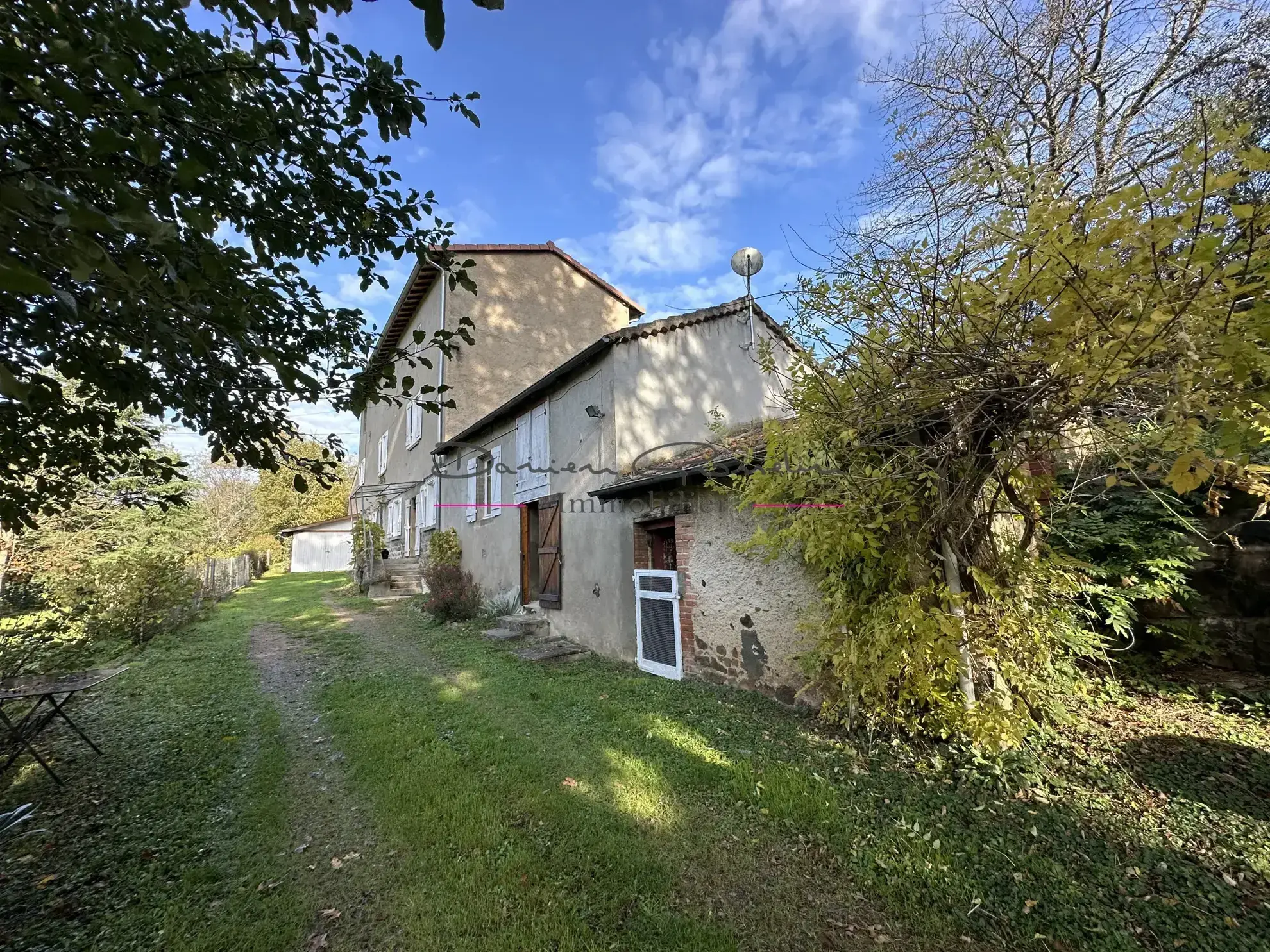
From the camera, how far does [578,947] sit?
2.42 meters

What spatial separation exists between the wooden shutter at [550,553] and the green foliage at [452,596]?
5.91 ft

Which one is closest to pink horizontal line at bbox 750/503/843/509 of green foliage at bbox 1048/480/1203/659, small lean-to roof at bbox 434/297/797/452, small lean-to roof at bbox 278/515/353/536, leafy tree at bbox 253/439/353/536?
green foliage at bbox 1048/480/1203/659

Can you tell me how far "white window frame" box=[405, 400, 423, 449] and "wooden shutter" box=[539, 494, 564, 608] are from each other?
301 inches

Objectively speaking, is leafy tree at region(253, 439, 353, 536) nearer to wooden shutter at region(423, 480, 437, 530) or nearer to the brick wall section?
wooden shutter at region(423, 480, 437, 530)

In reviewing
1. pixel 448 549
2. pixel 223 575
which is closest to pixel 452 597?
pixel 448 549

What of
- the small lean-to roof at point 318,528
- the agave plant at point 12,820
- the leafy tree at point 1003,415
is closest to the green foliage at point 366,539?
the small lean-to roof at point 318,528

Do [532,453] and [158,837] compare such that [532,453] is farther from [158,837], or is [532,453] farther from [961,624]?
[961,624]

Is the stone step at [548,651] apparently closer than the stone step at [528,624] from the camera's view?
Yes

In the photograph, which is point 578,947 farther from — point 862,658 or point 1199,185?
point 1199,185

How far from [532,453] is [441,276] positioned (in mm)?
6512

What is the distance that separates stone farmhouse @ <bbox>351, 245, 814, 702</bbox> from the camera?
236 inches

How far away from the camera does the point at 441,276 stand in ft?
44.2

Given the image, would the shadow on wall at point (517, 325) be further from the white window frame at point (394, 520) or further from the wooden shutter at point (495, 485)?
the white window frame at point (394, 520)

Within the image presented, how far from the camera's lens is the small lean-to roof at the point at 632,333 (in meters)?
7.93
